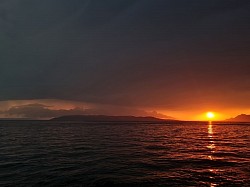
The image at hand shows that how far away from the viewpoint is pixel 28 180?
22.2m

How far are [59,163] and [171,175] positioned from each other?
14314 mm

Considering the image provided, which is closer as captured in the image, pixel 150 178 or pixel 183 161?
pixel 150 178

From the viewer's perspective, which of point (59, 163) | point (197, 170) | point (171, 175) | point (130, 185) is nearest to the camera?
point (130, 185)

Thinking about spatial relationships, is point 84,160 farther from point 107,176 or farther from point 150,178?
point 150,178

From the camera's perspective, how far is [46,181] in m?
21.8

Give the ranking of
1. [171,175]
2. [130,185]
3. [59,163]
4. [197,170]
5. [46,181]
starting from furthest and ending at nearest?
[59,163] → [197,170] → [171,175] → [46,181] → [130,185]

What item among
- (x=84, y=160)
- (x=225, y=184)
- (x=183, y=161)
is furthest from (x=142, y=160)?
(x=225, y=184)

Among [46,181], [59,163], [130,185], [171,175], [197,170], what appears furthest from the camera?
[59,163]

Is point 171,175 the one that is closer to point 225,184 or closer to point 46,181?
point 225,184

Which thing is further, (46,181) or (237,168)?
(237,168)

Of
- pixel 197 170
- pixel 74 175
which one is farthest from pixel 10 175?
pixel 197 170

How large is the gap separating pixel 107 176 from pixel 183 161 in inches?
484

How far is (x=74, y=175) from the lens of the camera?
2375 cm

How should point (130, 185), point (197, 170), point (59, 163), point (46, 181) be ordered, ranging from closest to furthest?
point (130, 185) < point (46, 181) < point (197, 170) < point (59, 163)
